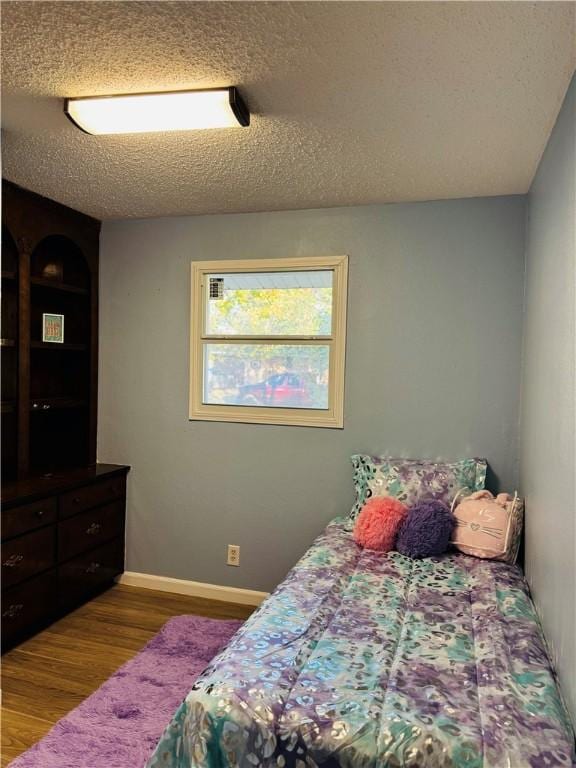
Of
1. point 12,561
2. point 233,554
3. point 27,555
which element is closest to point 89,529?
point 27,555

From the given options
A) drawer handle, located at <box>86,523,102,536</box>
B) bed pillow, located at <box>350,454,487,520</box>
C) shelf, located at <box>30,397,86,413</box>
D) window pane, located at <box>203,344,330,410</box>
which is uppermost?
window pane, located at <box>203,344,330,410</box>

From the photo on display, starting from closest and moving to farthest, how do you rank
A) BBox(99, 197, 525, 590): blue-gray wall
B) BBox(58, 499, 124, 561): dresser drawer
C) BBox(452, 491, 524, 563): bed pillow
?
BBox(452, 491, 524, 563): bed pillow → BBox(99, 197, 525, 590): blue-gray wall → BBox(58, 499, 124, 561): dresser drawer

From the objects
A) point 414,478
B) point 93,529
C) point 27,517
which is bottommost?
point 93,529

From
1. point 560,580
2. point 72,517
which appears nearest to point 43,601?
point 72,517

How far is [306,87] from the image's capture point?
1.86 m

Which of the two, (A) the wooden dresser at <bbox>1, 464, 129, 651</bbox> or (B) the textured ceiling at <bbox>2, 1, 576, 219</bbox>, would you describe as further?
(A) the wooden dresser at <bbox>1, 464, 129, 651</bbox>

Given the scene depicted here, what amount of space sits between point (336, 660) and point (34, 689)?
1.58 meters

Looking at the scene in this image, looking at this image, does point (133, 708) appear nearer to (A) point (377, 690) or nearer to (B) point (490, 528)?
(A) point (377, 690)

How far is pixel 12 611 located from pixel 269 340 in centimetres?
201

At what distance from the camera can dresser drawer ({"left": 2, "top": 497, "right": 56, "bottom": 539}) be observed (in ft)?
8.96

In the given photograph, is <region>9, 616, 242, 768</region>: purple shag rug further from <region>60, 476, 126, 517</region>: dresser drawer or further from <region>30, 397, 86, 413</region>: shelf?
<region>30, 397, 86, 413</region>: shelf

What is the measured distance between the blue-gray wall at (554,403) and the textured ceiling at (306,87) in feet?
0.77

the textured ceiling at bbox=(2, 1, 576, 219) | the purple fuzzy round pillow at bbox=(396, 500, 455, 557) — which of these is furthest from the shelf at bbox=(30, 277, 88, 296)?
the purple fuzzy round pillow at bbox=(396, 500, 455, 557)

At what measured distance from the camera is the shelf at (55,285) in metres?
3.23
